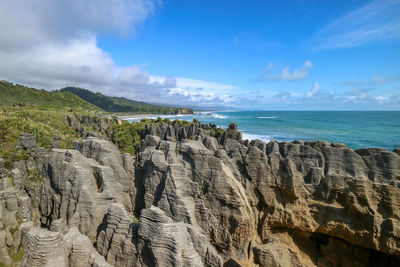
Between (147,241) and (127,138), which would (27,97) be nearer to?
(127,138)

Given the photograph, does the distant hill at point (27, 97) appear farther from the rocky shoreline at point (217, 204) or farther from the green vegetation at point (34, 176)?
the rocky shoreline at point (217, 204)

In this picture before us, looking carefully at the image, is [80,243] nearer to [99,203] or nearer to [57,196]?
[99,203]

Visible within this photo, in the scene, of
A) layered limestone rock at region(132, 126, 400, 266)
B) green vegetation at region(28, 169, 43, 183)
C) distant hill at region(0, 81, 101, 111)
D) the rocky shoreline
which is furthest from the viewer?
distant hill at region(0, 81, 101, 111)

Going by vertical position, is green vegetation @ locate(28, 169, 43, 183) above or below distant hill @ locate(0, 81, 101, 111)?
below

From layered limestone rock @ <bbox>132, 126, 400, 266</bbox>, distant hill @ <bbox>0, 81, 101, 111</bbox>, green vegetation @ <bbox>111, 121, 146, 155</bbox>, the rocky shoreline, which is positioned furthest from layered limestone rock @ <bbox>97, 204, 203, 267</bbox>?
distant hill @ <bbox>0, 81, 101, 111</bbox>

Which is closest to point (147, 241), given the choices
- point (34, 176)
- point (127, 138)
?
point (34, 176)

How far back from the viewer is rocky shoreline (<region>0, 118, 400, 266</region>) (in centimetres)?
829

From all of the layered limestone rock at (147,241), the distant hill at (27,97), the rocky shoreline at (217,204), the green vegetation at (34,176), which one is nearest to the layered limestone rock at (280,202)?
the rocky shoreline at (217,204)

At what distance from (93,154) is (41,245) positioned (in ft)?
19.7

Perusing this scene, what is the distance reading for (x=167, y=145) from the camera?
11156 mm

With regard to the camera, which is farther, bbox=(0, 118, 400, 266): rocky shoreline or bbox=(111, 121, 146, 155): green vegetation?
bbox=(111, 121, 146, 155): green vegetation

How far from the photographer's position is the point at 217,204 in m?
9.62

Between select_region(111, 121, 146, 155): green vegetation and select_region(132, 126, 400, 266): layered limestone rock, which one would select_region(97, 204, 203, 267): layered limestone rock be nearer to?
select_region(132, 126, 400, 266): layered limestone rock

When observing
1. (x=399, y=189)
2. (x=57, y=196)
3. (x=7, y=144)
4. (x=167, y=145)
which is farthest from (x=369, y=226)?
(x=7, y=144)
